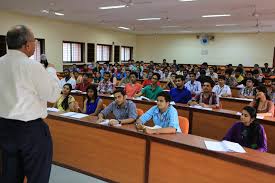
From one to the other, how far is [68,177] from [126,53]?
14321 mm

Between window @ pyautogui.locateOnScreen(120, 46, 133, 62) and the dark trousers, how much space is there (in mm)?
14564

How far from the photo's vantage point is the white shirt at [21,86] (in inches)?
53.5

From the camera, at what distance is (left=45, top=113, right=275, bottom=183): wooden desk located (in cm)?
183

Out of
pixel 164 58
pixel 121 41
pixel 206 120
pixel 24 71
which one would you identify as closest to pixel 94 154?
pixel 24 71

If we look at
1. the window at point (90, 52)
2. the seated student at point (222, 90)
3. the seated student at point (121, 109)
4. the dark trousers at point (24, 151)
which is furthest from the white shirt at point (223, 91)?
the window at point (90, 52)

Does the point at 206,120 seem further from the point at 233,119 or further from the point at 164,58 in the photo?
the point at 164,58

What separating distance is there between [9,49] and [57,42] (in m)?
9.84

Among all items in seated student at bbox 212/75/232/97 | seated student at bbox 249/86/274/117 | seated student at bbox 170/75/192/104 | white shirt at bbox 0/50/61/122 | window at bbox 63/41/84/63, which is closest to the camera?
→ white shirt at bbox 0/50/61/122

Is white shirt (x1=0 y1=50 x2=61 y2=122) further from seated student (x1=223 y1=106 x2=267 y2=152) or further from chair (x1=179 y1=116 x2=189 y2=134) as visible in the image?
seated student (x1=223 y1=106 x2=267 y2=152)

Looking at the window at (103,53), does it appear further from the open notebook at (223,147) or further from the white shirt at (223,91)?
the open notebook at (223,147)

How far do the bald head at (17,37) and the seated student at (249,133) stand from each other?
6.96 ft

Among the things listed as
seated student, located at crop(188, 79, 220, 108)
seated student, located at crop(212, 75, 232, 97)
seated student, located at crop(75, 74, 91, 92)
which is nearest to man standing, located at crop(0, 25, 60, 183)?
seated student, located at crop(188, 79, 220, 108)

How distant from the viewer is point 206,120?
11.9ft

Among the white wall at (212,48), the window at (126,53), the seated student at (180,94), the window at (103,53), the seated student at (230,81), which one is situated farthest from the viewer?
the window at (126,53)
